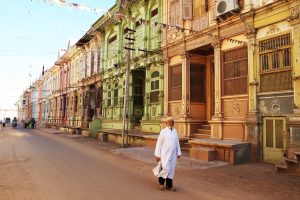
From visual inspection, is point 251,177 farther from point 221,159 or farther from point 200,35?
point 200,35

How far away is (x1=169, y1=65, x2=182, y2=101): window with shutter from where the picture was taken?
49.1ft

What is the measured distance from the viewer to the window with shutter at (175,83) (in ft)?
49.1

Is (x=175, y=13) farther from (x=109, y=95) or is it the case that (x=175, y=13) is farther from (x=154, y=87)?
(x=109, y=95)

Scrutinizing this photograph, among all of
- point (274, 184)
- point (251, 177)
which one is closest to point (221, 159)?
point (251, 177)

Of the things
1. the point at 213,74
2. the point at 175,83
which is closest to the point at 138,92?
the point at 175,83

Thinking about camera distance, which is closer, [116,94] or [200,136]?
[200,136]

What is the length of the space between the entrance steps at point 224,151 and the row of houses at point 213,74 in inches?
1.4

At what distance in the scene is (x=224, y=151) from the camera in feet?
34.3

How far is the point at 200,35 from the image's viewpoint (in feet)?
44.4

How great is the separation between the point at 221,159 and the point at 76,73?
26212 mm

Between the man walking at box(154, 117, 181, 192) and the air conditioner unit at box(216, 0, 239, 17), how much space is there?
6.84m

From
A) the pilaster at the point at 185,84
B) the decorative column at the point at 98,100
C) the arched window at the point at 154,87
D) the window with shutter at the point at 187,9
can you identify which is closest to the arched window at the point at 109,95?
the decorative column at the point at 98,100

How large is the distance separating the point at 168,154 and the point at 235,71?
6.53 meters

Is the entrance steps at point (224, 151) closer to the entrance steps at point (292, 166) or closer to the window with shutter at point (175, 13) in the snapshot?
the entrance steps at point (292, 166)
